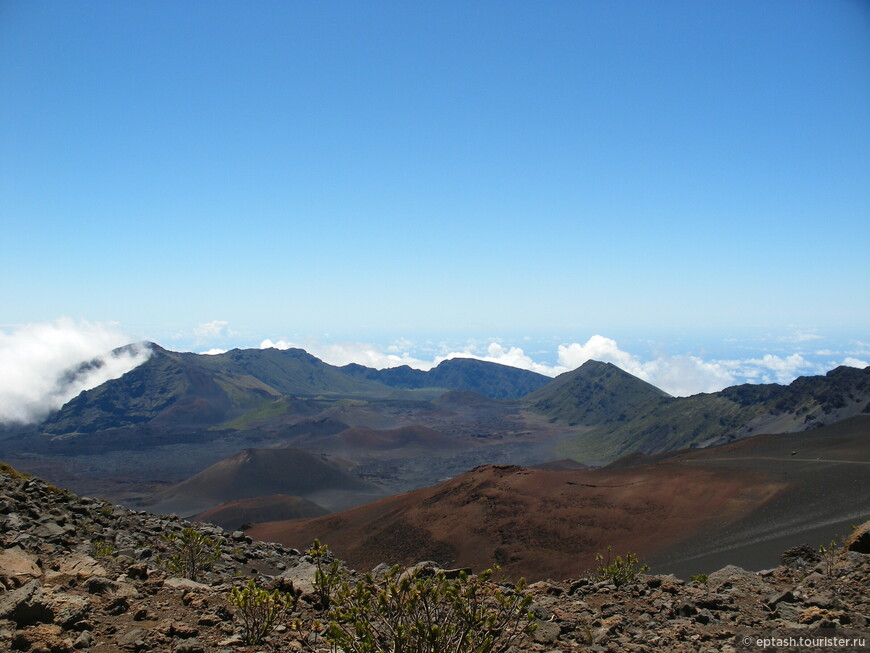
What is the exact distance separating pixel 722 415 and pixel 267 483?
82559 millimetres

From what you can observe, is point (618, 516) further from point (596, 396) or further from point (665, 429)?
point (596, 396)

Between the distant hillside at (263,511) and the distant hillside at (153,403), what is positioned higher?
the distant hillside at (153,403)

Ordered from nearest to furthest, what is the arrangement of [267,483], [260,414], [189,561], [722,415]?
[189,561], [267,483], [722,415], [260,414]

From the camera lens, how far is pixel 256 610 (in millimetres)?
6789

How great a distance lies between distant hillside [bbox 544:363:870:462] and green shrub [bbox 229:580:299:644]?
267ft

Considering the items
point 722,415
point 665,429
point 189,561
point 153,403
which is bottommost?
point 665,429

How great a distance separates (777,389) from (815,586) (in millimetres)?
111632

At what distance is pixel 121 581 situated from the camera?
7395mm

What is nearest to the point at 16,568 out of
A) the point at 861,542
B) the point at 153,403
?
the point at 861,542

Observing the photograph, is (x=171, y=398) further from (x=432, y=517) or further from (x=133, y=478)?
(x=432, y=517)

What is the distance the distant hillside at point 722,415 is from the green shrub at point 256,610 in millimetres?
81248

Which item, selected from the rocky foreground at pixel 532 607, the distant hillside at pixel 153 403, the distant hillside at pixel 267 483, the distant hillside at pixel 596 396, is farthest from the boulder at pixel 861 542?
the distant hillside at pixel 153 403

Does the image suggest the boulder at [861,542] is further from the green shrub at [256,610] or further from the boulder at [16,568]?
the boulder at [16,568]

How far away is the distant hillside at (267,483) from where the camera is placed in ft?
257
